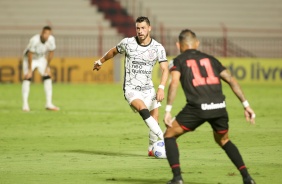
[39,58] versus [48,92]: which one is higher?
[39,58]

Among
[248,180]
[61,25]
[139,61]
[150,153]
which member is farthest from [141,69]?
[61,25]

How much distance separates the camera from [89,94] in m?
26.8

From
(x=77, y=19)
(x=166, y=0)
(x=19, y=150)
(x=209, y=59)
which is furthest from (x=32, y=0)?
(x=209, y=59)

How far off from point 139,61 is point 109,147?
1.88 metres

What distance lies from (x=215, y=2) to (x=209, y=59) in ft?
104

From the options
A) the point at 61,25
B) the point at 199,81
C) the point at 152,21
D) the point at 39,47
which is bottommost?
the point at 61,25

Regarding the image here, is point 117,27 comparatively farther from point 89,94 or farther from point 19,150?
point 19,150

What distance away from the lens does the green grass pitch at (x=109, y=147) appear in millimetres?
10055

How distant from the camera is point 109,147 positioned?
13414 millimetres

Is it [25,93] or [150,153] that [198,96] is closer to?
[150,153]

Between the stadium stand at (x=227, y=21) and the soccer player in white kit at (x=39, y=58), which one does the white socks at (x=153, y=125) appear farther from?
the stadium stand at (x=227, y=21)

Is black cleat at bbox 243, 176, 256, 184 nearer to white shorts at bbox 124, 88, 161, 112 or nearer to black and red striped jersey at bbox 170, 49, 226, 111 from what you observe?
black and red striped jersey at bbox 170, 49, 226, 111

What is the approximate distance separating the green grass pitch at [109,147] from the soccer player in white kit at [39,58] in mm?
503

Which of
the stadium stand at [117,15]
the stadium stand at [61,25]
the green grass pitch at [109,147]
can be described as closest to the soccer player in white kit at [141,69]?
the green grass pitch at [109,147]
